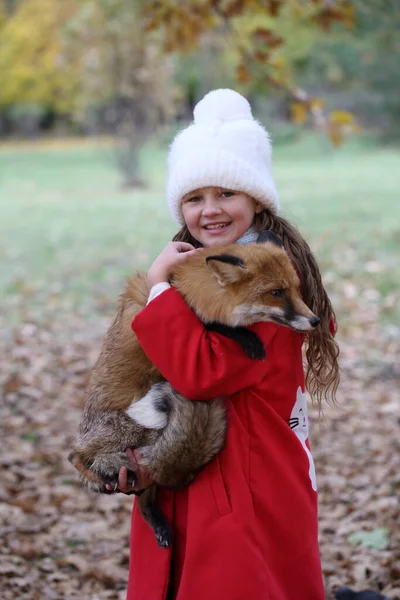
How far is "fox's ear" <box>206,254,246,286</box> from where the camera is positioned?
2.63 m

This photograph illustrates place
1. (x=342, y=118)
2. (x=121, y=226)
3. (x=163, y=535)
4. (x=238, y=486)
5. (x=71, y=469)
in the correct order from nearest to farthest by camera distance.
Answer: (x=238, y=486), (x=163, y=535), (x=71, y=469), (x=342, y=118), (x=121, y=226)

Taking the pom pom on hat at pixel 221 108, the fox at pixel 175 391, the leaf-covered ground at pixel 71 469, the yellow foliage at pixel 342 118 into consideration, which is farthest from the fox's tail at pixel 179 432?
the yellow foliage at pixel 342 118

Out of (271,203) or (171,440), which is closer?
(171,440)

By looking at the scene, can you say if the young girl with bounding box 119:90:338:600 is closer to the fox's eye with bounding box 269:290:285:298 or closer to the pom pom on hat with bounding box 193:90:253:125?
the pom pom on hat with bounding box 193:90:253:125

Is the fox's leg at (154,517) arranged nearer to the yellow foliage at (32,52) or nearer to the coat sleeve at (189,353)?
the coat sleeve at (189,353)

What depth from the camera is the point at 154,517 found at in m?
2.79

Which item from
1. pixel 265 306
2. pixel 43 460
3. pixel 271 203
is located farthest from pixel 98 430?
pixel 43 460

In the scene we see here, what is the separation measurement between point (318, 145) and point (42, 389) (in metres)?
35.5

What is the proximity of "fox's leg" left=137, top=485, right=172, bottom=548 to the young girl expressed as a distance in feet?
0.15

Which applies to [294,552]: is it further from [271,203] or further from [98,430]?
[271,203]

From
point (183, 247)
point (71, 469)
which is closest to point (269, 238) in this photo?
point (183, 247)

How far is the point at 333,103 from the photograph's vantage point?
4272 centimetres

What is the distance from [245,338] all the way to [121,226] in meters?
14.8

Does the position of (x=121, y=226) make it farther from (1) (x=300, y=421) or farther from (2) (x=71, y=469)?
(1) (x=300, y=421)
